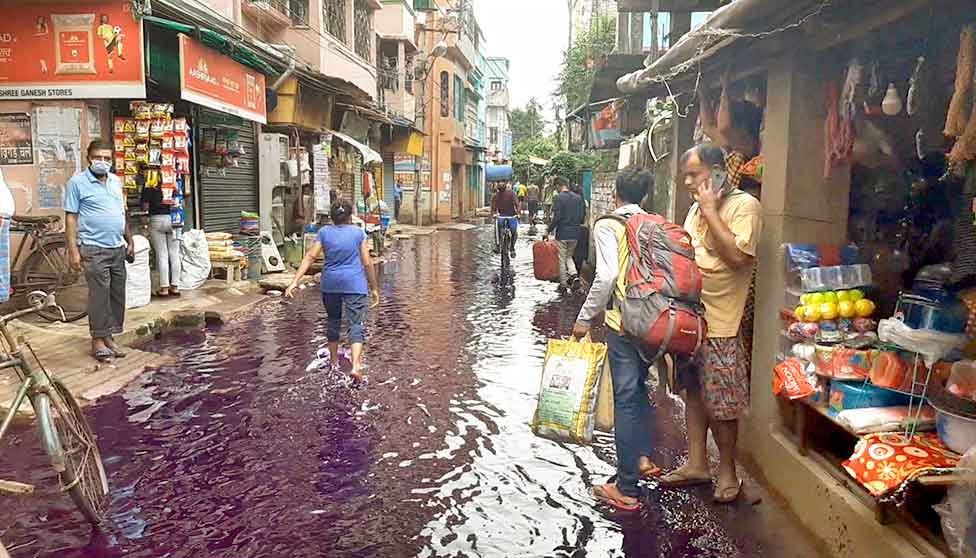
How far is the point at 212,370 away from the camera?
25.3ft

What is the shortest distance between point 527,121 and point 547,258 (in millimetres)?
70031

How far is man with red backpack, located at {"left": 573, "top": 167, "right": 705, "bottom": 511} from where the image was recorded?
4.26 metres

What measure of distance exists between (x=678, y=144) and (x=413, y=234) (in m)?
20.3

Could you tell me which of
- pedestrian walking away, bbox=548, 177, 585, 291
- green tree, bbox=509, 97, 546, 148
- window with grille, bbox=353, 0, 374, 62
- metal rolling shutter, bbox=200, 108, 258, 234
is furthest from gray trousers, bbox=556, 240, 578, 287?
green tree, bbox=509, 97, 546, 148

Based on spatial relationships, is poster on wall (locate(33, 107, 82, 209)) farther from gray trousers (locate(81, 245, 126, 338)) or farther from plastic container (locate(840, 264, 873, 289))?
plastic container (locate(840, 264, 873, 289))

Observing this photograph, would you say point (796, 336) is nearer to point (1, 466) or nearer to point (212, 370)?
point (1, 466)

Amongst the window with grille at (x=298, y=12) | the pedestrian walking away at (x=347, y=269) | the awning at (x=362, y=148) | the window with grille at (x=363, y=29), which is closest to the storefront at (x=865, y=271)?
the pedestrian walking away at (x=347, y=269)

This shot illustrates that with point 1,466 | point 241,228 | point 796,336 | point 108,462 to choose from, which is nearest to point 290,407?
point 108,462

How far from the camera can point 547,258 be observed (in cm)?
1328

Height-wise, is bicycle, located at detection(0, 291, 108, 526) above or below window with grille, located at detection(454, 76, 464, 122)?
below

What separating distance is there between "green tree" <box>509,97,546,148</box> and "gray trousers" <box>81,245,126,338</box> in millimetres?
71252

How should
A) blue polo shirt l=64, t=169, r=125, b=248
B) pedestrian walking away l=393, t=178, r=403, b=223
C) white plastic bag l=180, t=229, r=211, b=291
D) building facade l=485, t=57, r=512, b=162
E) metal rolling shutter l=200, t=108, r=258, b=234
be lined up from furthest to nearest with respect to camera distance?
building facade l=485, t=57, r=512, b=162 → pedestrian walking away l=393, t=178, r=403, b=223 → metal rolling shutter l=200, t=108, r=258, b=234 → white plastic bag l=180, t=229, r=211, b=291 → blue polo shirt l=64, t=169, r=125, b=248

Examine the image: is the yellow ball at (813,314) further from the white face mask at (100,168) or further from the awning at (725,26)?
the white face mask at (100,168)

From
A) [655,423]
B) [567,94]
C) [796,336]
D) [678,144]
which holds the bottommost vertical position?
[655,423]
